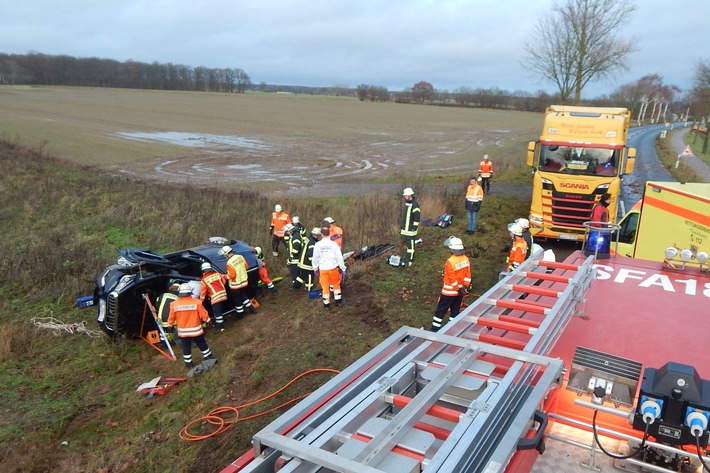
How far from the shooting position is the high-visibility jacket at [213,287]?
8977 millimetres

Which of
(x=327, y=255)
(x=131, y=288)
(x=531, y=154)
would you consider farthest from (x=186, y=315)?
(x=531, y=154)

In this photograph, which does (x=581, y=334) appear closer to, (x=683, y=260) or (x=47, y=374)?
(x=683, y=260)

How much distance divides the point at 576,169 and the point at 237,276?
891 centimetres

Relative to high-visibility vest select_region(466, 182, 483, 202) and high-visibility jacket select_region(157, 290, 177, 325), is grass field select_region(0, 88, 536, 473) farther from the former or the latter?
high-visibility vest select_region(466, 182, 483, 202)

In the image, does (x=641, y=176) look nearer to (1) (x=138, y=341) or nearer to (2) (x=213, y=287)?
(2) (x=213, y=287)

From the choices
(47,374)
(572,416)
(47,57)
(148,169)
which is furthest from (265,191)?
(47,57)

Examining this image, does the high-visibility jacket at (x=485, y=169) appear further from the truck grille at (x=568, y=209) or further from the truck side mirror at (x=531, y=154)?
the truck grille at (x=568, y=209)

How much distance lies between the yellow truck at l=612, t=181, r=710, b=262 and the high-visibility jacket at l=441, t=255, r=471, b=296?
335cm

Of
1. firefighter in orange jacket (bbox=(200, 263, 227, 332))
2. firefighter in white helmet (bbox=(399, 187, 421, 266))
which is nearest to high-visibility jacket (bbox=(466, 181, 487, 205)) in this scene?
firefighter in white helmet (bbox=(399, 187, 421, 266))

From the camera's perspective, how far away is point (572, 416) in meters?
3.32

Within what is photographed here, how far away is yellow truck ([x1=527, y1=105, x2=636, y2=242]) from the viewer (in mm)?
12164

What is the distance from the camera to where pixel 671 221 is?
8477mm

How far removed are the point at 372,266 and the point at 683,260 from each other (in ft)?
21.1

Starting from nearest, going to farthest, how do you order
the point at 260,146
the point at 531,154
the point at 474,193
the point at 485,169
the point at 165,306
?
the point at 165,306, the point at 474,193, the point at 531,154, the point at 485,169, the point at 260,146
